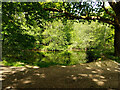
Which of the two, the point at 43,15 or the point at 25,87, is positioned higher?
the point at 43,15

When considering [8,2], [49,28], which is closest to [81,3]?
[8,2]

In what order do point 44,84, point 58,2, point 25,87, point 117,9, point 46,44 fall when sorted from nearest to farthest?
point 25,87 → point 44,84 → point 117,9 → point 58,2 → point 46,44

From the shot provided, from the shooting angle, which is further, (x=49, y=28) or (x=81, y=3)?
(x=49, y=28)

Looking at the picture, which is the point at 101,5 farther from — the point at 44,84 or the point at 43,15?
the point at 44,84

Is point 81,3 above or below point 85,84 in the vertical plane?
above

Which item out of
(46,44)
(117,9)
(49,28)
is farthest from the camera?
(46,44)

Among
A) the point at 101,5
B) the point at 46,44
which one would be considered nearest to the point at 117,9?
the point at 101,5

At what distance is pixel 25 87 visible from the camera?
4.01 meters

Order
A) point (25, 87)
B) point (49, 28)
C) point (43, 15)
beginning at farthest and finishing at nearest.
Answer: point (49, 28) → point (43, 15) → point (25, 87)

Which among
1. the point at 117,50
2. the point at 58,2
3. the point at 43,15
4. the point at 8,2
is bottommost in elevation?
the point at 117,50

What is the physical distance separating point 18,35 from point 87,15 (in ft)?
24.8

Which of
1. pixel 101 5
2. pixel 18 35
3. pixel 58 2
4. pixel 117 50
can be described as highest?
pixel 58 2

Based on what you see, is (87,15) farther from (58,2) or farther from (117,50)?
(117,50)

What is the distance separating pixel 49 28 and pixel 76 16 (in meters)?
23.7
